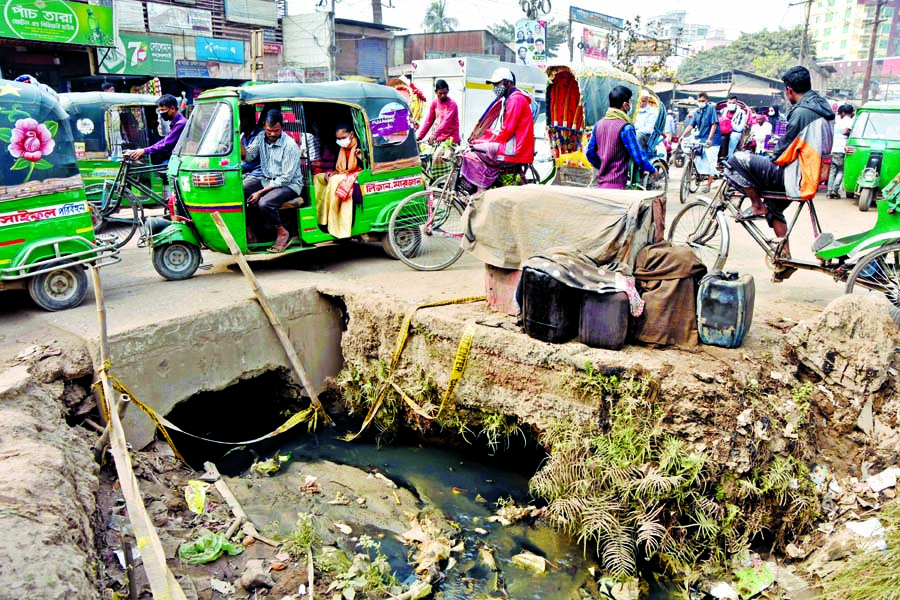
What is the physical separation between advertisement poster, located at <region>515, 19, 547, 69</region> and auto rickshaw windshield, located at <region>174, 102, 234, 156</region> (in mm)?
18489

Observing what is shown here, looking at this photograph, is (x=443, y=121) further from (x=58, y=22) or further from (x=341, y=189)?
(x=58, y=22)

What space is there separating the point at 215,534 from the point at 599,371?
9.23 feet

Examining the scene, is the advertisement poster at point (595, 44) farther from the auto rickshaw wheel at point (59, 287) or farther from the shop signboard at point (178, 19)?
the auto rickshaw wheel at point (59, 287)

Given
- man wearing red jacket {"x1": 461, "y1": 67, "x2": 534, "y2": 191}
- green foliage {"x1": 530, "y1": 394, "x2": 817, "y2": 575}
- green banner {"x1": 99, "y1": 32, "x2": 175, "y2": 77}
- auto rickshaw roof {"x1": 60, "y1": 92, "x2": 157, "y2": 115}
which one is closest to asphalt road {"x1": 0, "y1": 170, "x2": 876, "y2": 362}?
man wearing red jacket {"x1": 461, "y1": 67, "x2": 534, "y2": 191}

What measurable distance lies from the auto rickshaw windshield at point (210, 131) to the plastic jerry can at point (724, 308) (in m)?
4.51

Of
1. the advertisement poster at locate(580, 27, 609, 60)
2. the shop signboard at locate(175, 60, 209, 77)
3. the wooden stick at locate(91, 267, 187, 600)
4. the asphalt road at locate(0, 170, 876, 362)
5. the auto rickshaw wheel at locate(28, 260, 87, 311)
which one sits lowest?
the wooden stick at locate(91, 267, 187, 600)

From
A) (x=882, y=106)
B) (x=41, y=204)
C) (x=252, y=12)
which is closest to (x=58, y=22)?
(x=252, y=12)

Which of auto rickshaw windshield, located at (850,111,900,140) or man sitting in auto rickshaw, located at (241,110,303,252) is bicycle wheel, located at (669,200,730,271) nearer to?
man sitting in auto rickshaw, located at (241,110,303,252)

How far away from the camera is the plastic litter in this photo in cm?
465

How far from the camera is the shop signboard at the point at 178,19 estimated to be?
18.2m

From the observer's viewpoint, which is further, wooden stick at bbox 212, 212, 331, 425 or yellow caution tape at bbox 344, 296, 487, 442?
wooden stick at bbox 212, 212, 331, 425

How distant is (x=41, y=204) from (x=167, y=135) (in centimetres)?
309

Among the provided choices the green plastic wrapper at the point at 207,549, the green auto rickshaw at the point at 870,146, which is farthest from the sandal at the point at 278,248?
the green auto rickshaw at the point at 870,146

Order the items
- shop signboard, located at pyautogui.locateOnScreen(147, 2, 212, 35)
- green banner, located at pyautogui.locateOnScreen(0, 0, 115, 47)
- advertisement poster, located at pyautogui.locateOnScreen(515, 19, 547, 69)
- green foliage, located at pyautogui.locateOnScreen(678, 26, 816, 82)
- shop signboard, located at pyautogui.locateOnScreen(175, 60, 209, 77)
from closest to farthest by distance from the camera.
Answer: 1. green banner, located at pyautogui.locateOnScreen(0, 0, 115, 47)
2. shop signboard, located at pyautogui.locateOnScreen(147, 2, 212, 35)
3. shop signboard, located at pyautogui.locateOnScreen(175, 60, 209, 77)
4. advertisement poster, located at pyautogui.locateOnScreen(515, 19, 547, 69)
5. green foliage, located at pyautogui.locateOnScreen(678, 26, 816, 82)
